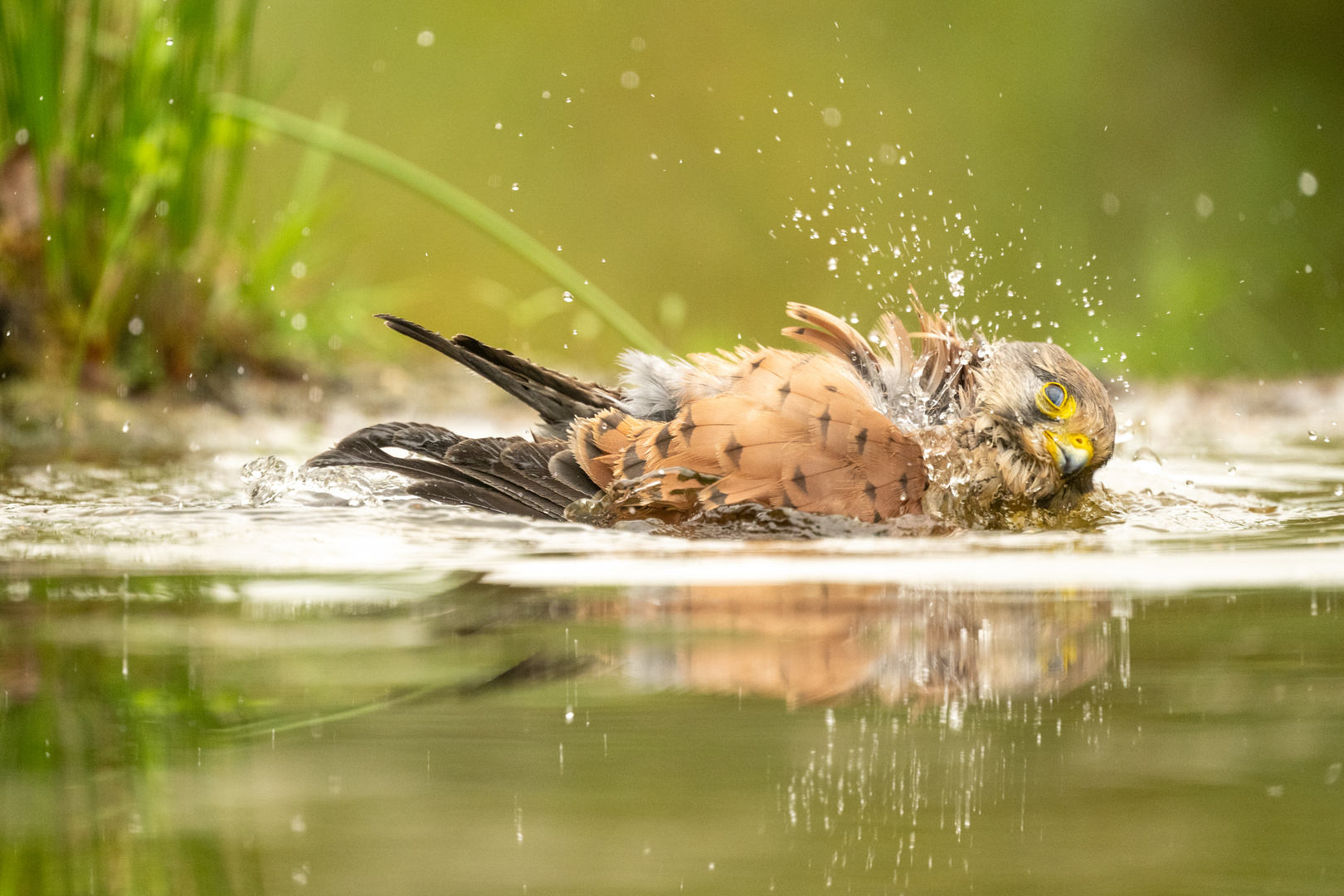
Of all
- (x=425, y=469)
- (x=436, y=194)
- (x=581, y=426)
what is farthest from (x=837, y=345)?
(x=436, y=194)

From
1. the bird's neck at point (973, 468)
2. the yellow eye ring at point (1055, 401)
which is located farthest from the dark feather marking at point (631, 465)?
the yellow eye ring at point (1055, 401)

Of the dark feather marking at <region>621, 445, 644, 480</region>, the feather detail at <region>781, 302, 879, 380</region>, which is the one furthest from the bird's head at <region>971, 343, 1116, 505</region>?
the dark feather marking at <region>621, 445, 644, 480</region>

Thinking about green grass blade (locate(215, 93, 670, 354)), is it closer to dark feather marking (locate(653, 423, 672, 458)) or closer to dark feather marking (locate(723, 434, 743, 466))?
dark feather marking (locate(653, 423, 672, 458))

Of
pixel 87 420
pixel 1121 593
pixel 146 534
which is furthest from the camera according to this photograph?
pixel 87 420

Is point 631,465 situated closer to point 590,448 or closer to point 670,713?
point 590,448

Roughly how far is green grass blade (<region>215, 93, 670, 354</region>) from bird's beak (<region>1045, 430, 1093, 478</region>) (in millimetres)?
837

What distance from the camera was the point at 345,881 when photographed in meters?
0.96

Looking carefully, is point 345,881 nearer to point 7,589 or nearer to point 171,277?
point 7,589

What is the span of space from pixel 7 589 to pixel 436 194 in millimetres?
1771

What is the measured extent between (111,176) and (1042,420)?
9.68ft

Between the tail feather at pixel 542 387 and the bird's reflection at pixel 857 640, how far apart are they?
0.91 metres

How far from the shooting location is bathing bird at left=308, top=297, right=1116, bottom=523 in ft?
8.10

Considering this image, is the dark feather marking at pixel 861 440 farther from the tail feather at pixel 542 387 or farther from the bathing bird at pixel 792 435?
the tail feather at pixel 542 387

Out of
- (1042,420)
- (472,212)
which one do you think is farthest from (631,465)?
(472,212)
